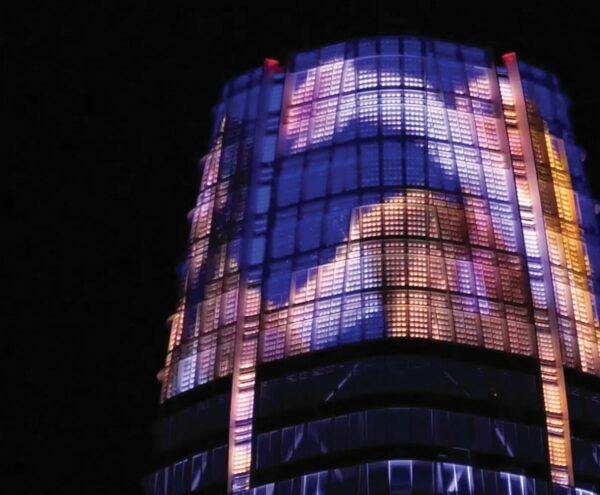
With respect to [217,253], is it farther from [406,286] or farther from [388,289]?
[406,286]

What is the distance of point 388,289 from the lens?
358 feet

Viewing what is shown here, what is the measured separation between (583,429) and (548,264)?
11358 mm

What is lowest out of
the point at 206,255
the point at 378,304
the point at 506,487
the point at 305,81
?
the point at 506,487

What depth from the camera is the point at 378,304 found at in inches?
4281

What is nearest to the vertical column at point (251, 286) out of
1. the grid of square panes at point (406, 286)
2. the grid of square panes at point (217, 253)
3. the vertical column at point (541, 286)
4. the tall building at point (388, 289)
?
the tall building at point (388, 289)

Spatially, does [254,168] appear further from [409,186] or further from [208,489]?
[208,489]

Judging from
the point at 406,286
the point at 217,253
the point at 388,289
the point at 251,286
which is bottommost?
the point at 388,289

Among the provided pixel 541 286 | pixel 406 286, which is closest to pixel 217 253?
pixel 406 286

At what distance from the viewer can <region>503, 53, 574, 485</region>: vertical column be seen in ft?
350

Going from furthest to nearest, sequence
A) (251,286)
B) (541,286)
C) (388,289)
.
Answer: (251,286), (541,286), (388,289)

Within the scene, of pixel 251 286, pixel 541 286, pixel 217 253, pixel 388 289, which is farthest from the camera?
pixel 217 253

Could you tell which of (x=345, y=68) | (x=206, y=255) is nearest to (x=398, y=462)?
(x=206, y=255)

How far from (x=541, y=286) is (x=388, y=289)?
10351mm

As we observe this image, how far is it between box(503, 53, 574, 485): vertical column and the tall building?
0.13 meters
